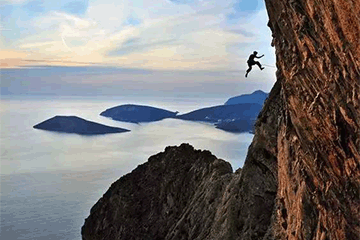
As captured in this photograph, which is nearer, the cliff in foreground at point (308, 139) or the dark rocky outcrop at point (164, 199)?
the cliff in foreground at point (308, 139)

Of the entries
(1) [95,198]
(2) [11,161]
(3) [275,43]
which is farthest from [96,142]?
(3) [275,43]

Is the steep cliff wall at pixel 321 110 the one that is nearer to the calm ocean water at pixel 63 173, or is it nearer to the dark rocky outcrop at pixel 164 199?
the dark rocky outcrop at pixel 164 199

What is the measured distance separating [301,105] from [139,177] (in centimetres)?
3538

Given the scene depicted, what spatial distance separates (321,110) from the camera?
41.3 ft

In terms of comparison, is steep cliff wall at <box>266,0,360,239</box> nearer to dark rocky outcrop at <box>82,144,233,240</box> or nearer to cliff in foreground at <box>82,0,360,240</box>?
cliff in foreground at <box>82,0,360,240</box>

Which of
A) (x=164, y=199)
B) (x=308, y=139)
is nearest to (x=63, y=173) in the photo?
(x=164, y=199)

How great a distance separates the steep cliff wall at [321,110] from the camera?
35.4 ft

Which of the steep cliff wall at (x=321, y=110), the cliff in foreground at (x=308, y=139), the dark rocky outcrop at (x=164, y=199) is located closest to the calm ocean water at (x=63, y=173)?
the dark rocky outcrop at (x=164, y=199)

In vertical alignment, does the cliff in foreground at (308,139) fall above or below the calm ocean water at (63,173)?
above

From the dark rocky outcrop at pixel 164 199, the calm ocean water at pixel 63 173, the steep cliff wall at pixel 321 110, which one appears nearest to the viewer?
the steep cliff wall at pixel 321 110

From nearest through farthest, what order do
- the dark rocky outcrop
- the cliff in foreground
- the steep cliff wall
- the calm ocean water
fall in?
1. the steep cliff wall
2. the cliff in foreground
3. the dark rocky outcrop
4. the calm ocean water

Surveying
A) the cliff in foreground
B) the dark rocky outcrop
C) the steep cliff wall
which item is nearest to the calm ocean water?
the dark rocky outcrop

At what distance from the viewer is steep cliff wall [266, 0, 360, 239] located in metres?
10.8

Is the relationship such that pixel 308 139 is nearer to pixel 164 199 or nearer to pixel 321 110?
pixel 321 110
